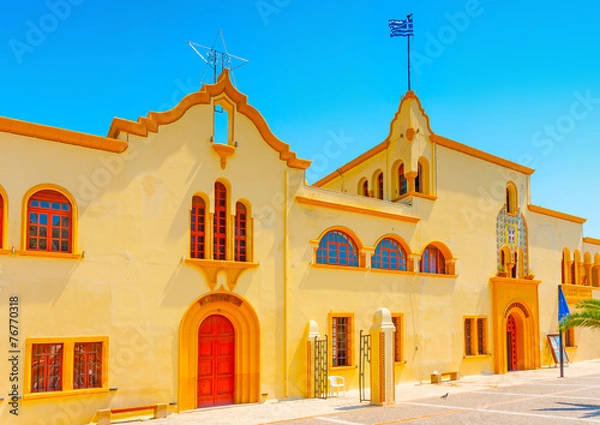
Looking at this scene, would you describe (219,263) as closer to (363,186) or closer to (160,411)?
(160,411)

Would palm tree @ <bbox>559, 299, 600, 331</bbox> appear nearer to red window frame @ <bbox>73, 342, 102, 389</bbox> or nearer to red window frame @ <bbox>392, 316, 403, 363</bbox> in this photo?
red window frame @ <bbox>392, 316, 403, 363</bbox>

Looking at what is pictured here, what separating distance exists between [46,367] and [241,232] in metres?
6.43

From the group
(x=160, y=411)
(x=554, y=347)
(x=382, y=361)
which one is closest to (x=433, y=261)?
(x=382, y=361)

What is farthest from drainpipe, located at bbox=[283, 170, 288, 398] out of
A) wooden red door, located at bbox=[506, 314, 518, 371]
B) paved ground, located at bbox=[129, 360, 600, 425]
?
wooden red door, located at bbox=[506, 314, 518, 371]

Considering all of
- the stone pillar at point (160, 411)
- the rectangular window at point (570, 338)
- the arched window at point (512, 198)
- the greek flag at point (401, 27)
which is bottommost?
the stone pillar at point (160, 411)

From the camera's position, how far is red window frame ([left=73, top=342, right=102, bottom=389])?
14031 mm

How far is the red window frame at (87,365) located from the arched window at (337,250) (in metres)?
7.82

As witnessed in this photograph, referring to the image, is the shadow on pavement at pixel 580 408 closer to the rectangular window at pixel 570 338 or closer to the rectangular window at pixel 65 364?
the rectangular window at pixel 65 364

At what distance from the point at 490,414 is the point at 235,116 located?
1104cm

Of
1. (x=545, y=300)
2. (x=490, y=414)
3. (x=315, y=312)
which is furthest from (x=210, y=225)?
(x=545, y=300)

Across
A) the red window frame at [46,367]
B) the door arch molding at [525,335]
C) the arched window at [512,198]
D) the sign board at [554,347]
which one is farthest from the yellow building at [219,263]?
the sign board at [554,347]

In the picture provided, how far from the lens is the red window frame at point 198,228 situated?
16.4 m

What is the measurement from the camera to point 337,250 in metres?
19.8

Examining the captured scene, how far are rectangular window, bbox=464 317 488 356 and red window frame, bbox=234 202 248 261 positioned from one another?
1114cm
